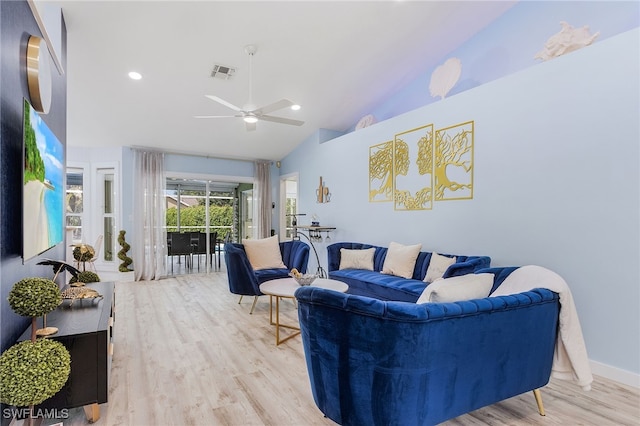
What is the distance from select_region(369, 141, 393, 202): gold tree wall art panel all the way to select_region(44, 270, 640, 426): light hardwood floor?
244cm

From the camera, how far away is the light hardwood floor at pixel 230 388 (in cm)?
198

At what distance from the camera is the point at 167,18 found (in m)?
3.19

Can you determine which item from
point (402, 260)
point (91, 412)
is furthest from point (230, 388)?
point (402, 260)

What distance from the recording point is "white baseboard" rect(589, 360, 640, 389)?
238cm

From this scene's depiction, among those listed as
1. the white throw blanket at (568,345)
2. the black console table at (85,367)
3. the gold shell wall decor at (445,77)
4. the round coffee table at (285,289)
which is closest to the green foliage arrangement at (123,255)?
the round coffee table at (285,289)

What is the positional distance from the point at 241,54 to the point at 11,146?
8.84 feet

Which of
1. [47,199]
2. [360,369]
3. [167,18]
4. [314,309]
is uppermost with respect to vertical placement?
[167,18]

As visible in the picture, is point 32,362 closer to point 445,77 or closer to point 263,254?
point 263,254

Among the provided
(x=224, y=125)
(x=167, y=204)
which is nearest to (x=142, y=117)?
(x=224, y=125)

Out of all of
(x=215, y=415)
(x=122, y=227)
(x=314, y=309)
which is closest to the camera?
(x=314, y=309)

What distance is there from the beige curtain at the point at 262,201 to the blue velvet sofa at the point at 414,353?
19.3 ft

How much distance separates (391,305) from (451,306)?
29cm

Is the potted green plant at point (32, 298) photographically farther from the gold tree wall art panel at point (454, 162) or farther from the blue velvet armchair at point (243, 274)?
the gold tree wall art panel at point (454, 162)

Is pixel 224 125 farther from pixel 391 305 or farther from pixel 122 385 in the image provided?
pixel 391 305
